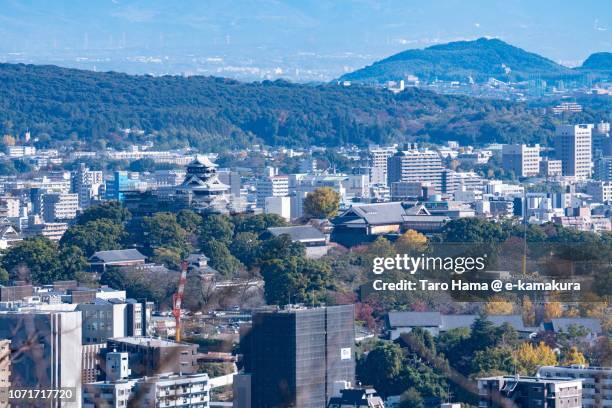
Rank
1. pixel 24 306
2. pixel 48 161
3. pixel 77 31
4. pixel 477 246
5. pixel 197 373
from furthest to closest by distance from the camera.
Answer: pixel 77 31
pixel 48 161
pixel 477 246
pixel 24 306
pixel 197 373

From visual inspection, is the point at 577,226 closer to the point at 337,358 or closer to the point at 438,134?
the point at 337,358

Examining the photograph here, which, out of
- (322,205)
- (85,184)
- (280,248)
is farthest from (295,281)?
(85,184)

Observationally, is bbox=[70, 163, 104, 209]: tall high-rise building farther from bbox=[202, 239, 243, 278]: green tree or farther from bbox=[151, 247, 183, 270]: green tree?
bbox=[202, 239, 243, 278]: green tree

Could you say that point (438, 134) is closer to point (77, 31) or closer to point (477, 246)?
point (77, 31)

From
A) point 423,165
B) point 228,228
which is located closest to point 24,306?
point 228,228

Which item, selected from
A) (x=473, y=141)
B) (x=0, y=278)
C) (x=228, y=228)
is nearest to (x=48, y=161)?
(x=473, y=141)

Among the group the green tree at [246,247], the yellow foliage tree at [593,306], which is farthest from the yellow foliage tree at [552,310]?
the green tree at [246,247]

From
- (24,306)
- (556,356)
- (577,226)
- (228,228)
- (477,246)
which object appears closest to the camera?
(556,356)

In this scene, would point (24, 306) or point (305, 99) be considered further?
point (305, 99)
